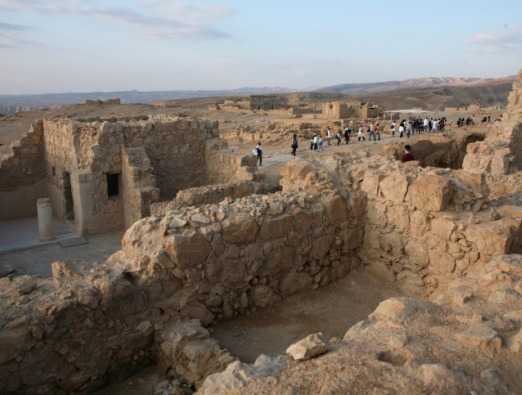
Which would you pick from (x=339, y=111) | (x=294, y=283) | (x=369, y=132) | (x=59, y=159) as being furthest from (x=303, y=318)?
(x=339, y=111)

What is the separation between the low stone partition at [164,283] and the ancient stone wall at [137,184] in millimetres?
5788

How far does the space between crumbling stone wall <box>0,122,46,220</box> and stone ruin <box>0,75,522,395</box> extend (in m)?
9.57

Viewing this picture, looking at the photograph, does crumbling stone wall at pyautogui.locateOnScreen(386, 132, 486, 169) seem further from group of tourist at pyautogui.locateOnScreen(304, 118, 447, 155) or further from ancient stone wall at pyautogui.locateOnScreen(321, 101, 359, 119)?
ancient stone wall at pyautogui.locateOnScreen(321, 101, 359, 119)

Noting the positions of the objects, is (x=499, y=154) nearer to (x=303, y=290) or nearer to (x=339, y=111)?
(x=303, y=290)

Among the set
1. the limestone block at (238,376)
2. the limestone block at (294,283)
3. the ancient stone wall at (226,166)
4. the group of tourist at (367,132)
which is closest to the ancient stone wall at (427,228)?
the limestone block at (294,283)

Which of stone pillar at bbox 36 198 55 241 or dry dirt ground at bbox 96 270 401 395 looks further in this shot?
stone pillar at bbox 36 198 55 241

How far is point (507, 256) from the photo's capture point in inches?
203

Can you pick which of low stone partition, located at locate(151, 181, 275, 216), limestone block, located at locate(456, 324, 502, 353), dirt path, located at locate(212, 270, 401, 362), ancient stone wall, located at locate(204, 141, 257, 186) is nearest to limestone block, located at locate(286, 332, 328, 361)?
limestone block, located at locate(456, 324, 502, 353)

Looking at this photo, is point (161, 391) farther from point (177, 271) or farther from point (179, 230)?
point (179, 230)

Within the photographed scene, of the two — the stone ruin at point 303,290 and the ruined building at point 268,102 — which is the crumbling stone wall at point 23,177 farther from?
the ruined building at point 268,102

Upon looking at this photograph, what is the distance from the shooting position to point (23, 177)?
14.8 m

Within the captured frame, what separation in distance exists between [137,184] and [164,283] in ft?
24.3

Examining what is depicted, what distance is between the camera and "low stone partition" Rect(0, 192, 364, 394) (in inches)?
176

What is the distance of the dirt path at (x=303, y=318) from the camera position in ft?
17.2
